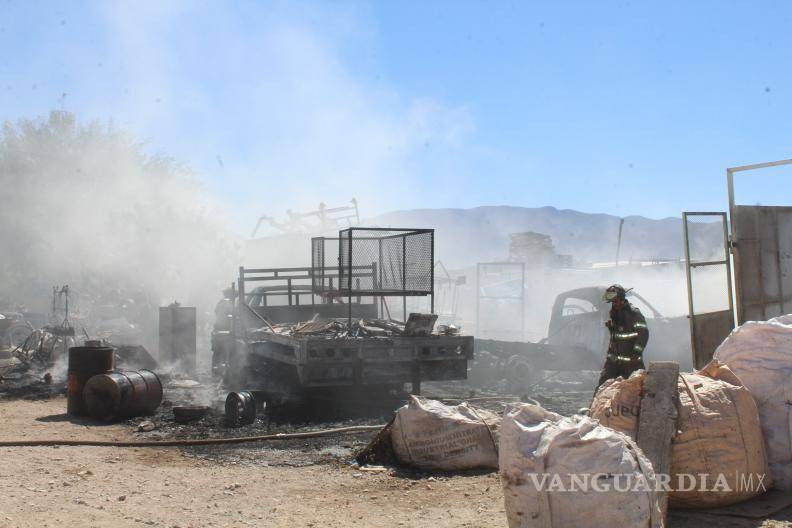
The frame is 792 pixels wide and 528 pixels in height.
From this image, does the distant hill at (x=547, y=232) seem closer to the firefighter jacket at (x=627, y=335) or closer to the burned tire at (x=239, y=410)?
the firefighter jacket at (x=627, y=335)

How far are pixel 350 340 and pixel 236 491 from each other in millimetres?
3582

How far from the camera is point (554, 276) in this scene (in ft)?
91.5

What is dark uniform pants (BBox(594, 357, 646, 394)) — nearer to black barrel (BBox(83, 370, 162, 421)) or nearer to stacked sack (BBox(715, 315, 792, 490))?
stacked sack (BBox(715, 315, 792, 490))

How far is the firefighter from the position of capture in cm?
668

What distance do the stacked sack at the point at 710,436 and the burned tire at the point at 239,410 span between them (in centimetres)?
469

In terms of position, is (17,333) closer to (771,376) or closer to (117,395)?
(117,395)

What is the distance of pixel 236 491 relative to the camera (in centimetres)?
498

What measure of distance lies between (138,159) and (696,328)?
105ft

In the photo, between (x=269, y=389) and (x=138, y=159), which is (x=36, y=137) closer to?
(x=138, y=159)

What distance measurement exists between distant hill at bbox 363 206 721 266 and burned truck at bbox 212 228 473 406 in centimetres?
2989

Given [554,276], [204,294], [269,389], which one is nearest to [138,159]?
[204,294]

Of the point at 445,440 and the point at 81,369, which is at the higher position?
the point at 81,369

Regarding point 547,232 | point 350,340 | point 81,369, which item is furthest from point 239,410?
point 547,232

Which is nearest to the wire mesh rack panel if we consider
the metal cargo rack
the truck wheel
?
the metal cargo rack
